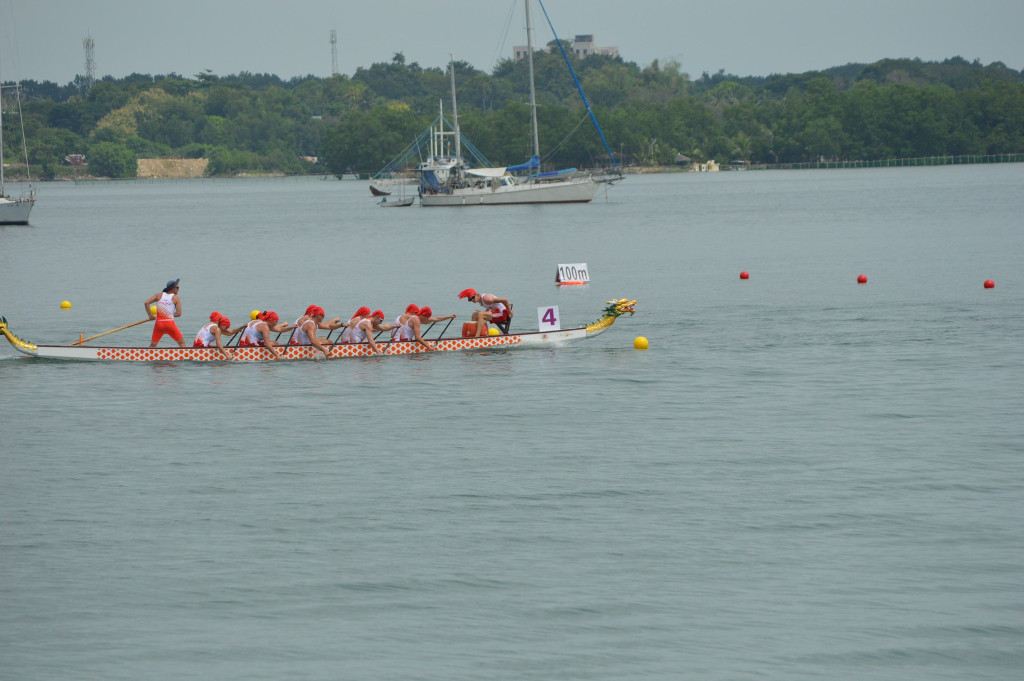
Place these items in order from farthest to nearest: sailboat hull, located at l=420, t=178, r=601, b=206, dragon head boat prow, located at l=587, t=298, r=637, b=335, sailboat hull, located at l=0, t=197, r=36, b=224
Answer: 1. sailboat hull, located at l=420, t=178, r=601, b=206
2. sailboat hull, located at l=0, t=197, r=36, b=224
3. dragon head boat prow, located at l=587, t=298, r=637, b=335

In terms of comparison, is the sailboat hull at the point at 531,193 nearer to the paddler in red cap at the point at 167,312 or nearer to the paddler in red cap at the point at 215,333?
the paddler in red cap at the point at 167,312

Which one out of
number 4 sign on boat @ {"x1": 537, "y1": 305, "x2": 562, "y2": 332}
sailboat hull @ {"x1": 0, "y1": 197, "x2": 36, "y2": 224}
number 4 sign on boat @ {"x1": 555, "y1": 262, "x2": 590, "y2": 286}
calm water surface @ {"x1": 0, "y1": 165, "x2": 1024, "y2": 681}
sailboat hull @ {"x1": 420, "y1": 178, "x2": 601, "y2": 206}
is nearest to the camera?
calm water surface @ {"x1": 0, "y1": 165, "x2": 1024, "y2": 681}

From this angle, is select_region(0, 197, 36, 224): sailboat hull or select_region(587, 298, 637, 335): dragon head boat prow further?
select_region(0, 197, 36, 224): sailboat hull

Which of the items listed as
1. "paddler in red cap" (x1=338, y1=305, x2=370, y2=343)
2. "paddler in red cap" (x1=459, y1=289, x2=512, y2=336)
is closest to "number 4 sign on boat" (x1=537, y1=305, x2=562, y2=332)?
"paddler in red cap" (x1=459, y1=289, x2=512, y2=336)

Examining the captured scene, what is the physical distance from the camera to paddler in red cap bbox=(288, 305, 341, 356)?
2961 centimetres

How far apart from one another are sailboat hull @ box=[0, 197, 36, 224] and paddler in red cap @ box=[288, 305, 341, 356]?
73.3 meters

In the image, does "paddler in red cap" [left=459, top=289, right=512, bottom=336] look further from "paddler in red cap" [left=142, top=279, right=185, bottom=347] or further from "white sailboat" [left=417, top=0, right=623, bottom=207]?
"white sailboat" [left=417, top=0, right=623, bottom=207]

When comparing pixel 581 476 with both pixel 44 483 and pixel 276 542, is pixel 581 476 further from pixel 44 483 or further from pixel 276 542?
pixel 44 483

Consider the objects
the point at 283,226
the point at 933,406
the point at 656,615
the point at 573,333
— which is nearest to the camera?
the point at 656,615

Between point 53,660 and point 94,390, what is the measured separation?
1592 centimetres

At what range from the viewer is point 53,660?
506 inches

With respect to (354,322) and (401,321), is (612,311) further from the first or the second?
(354,322)

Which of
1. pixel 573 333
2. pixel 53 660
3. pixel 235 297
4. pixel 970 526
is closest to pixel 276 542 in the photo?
pixel 53 660

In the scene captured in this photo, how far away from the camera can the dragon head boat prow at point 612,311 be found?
102ft
